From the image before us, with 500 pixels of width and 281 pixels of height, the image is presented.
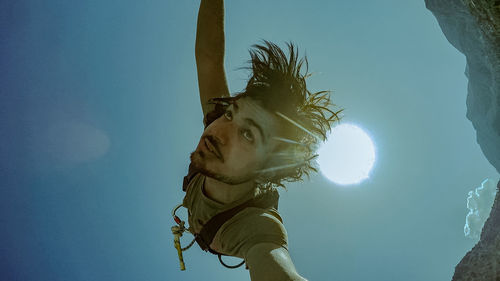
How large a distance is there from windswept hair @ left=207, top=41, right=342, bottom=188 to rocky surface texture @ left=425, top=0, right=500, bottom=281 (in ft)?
9.57

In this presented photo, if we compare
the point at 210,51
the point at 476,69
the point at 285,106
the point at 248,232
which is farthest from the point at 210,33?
the point at 476,69

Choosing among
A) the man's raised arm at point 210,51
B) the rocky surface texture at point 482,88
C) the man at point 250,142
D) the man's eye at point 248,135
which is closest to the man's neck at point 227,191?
the man at point 250,142

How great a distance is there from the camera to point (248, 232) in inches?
90.9

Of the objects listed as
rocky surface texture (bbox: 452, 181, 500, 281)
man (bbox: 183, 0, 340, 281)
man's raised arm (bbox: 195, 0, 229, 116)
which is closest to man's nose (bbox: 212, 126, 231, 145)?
man (bbox: 183, 0, 340, 281)

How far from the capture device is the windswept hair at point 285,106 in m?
2.91

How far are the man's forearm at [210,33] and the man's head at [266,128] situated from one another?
0.51 meters

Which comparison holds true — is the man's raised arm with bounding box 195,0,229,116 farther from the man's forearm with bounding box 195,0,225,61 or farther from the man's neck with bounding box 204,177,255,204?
the man's neck with bounding box 204,177,255,204

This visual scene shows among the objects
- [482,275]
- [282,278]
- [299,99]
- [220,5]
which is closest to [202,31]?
[220,5]

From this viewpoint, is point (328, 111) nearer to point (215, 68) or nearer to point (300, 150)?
point (300, 150)

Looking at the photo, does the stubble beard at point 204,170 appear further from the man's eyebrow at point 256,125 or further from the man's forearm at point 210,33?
the man's forearm at point 210,33

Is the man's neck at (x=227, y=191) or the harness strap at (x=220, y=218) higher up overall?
the man's neck at (x=227, y=191)

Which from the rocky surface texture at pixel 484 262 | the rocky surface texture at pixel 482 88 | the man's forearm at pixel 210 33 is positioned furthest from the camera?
the rocky surface texture at pixel 484 262

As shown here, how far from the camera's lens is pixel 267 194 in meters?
3.06

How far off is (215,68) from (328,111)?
167 centimetres
